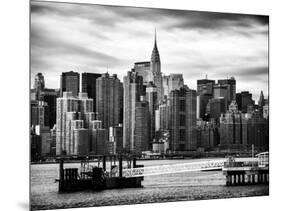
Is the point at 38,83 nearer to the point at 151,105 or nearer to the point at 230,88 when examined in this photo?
the point at 151,105

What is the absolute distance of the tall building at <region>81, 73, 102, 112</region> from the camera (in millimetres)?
4578

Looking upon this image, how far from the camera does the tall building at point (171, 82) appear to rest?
190 inches

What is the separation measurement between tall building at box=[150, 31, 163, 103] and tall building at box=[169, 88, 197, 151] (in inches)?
4.2

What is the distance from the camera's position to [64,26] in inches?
177

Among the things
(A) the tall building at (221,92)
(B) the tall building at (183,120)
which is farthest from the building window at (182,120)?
(A) the tall building at (221,92)

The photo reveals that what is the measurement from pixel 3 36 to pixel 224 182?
2233mm

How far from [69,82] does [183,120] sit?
1055mm

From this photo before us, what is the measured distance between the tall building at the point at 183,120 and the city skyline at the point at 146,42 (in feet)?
0.44

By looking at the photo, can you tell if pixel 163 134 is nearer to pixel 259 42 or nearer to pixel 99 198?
pixel 99 198

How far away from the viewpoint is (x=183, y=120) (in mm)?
4898

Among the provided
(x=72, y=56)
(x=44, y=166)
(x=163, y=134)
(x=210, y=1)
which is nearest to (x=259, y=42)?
(x=210, y=1)

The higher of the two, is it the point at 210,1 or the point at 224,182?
the point at 210,1

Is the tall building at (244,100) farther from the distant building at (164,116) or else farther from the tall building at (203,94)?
the distant building at (164,116)

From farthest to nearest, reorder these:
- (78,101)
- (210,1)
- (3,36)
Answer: (210,1), (78,101), (3,36)
